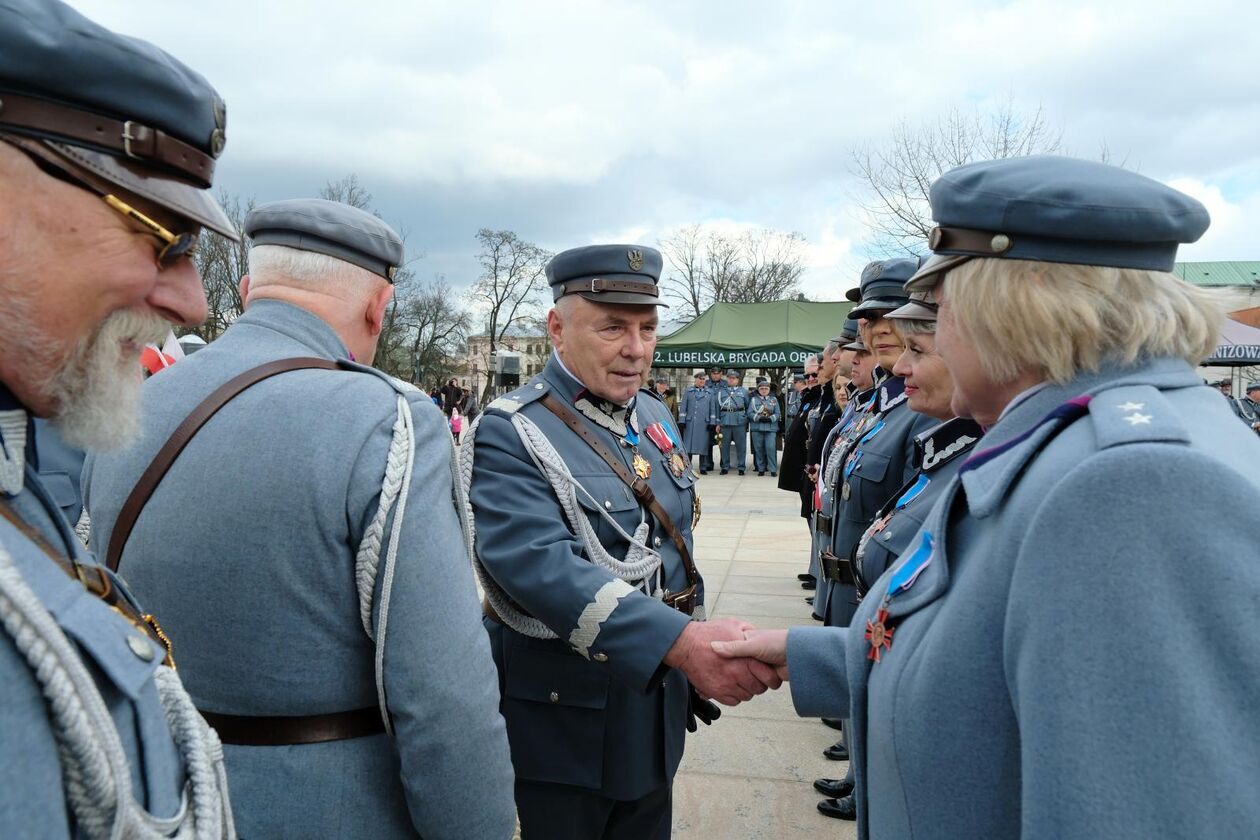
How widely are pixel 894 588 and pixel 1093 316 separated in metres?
0.53

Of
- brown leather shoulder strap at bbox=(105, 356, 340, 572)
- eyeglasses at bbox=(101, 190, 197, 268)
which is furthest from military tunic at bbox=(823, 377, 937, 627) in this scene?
eyeglasses at bbox=(101, 190, 197, 268)

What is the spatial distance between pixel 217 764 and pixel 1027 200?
4.81 ft

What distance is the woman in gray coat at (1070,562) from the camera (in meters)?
0.89

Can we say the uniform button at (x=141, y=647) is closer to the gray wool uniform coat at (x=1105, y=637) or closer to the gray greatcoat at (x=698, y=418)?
the gray wool uniform coat at (x=1105, y=637)

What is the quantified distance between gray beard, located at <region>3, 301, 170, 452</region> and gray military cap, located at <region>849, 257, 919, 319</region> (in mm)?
3414

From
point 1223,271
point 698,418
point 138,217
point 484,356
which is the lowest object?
point 484,356

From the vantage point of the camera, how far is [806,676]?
1973 mm

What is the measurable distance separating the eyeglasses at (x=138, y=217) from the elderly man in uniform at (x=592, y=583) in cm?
135

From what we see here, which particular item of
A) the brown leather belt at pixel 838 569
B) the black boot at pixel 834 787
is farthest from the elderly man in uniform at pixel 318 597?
the black boot at pixel 834 787

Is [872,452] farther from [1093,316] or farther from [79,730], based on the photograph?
[79,730]

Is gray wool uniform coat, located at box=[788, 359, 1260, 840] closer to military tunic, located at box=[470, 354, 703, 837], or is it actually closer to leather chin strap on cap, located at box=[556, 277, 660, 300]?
military tunic, located at box=[470, 354, 703, 837]

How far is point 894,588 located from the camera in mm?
1398

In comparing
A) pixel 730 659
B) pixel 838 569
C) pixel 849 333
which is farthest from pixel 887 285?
pixel 849 333

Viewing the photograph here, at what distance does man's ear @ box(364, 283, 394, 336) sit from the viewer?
208 cm
